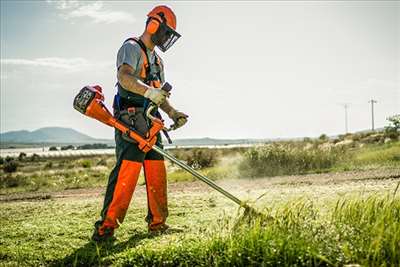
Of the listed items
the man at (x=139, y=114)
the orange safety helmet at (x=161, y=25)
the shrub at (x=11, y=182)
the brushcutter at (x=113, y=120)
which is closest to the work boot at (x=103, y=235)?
the man at (x=139, y=114)

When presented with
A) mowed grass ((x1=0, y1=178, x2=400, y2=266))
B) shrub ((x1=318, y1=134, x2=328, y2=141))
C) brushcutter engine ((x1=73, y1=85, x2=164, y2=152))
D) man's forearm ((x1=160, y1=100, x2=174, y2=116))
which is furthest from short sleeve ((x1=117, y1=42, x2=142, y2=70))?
shrub ((x1=318, y1=134, x2=328, y2=141))

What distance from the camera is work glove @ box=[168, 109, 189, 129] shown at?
5.66 meters

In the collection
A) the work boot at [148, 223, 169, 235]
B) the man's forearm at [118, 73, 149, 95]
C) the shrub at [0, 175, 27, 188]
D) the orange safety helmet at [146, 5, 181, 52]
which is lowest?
the shrub at [0, 175, 27, 188]

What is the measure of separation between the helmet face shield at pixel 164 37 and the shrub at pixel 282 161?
8.41 m

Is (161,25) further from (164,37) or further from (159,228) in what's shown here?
(159,228)

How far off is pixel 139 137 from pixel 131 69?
0.76 metres

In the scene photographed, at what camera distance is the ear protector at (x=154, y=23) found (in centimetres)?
523

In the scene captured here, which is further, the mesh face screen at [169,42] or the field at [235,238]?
the mesh face screen at [169,42]

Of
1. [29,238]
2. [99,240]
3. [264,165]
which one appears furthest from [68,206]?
[264,165]

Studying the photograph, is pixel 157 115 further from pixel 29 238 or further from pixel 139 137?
pixel 29 238

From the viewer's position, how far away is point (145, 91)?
4.84 metres

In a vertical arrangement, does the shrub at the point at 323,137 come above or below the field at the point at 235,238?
above

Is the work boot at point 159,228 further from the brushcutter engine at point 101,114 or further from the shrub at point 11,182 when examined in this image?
the shrub at point 11,182

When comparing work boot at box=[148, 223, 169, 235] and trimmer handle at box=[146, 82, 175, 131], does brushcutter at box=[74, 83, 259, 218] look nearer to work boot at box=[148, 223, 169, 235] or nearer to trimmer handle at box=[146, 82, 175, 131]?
trimmer handle at box=[146, 82, 175, 131]
